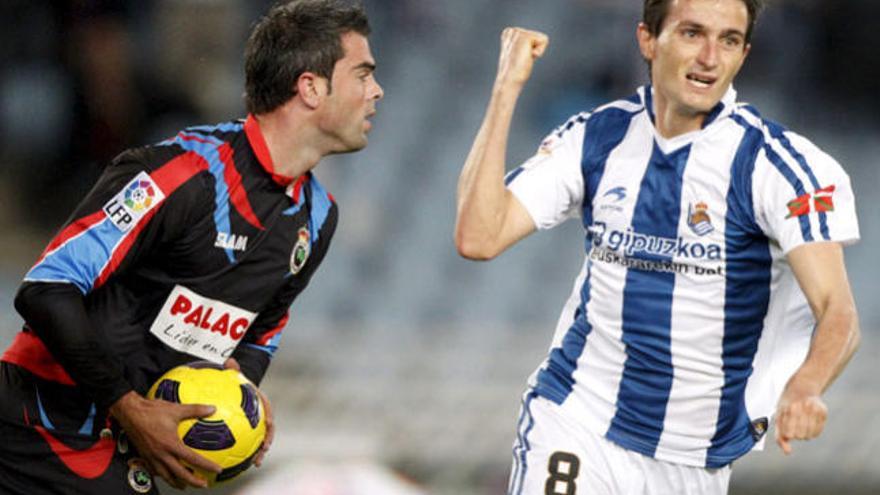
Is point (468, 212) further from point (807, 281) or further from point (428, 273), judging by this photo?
point (428, 273)

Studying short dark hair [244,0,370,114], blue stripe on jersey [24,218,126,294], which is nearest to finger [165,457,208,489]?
blue stripe on jersey [24,218,126,294]

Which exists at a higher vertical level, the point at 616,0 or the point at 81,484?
the point at 616,0

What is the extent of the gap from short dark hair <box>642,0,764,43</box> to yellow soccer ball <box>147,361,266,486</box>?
5.20ft

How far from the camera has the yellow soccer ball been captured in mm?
4199

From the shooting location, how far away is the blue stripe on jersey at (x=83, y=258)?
4.03m

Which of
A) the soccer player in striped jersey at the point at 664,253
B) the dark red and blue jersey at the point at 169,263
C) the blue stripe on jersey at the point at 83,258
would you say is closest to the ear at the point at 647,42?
the soccer player in striped jersey at the point at 664,253

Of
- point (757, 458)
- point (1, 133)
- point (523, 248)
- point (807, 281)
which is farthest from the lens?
point (523, 248)

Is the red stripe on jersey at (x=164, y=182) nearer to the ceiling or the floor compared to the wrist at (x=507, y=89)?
nearer to the floor

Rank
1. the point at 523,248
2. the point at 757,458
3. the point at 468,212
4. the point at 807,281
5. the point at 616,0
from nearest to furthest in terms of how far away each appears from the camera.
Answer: the point at 807,281 → the point at 468,212 → the point at 757,458 → the point at 523,248 → the point at 616,0

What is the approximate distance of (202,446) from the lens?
420 cm

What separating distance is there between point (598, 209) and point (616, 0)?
5.82 m

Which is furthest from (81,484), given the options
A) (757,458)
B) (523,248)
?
(523,248)

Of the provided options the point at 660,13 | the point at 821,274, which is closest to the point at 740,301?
the point at 821,274

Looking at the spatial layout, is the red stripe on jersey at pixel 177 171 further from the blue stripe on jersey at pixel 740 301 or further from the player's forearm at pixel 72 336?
the blue stripe on jersey at pixel 740 301
